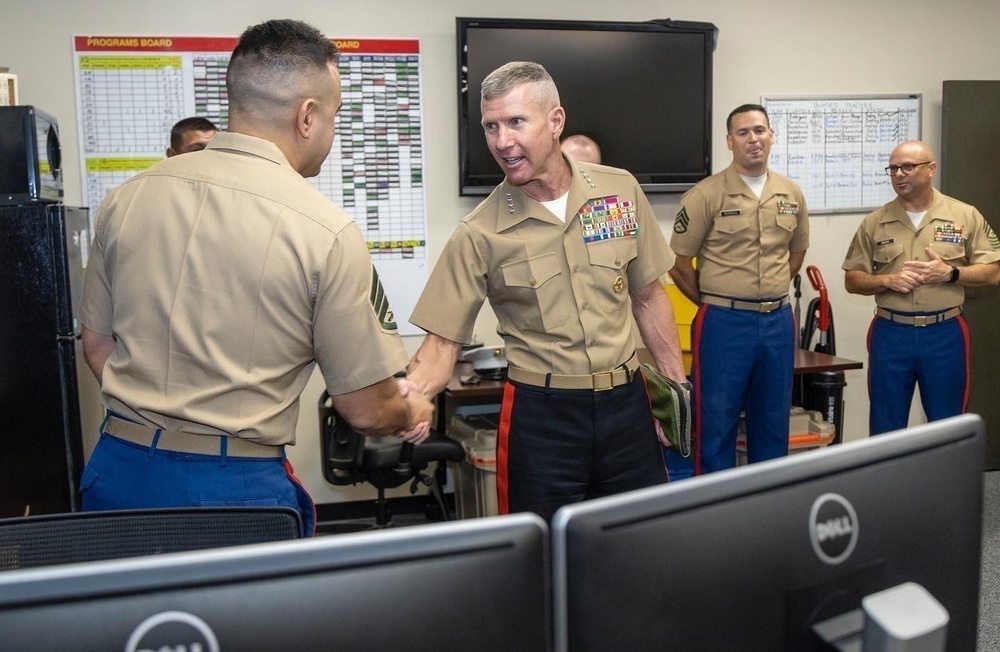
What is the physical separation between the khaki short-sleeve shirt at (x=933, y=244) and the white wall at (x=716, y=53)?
2.55 feet

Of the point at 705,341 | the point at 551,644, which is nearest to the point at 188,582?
the point at 551,644

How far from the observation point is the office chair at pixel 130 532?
1040 mm

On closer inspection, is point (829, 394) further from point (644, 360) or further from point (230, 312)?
point (230, 312)

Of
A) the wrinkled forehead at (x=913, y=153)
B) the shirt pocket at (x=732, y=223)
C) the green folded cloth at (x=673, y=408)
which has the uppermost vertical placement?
the wrinkled forehead at (x=913, y=153)

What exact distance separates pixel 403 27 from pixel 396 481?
2.17 meters

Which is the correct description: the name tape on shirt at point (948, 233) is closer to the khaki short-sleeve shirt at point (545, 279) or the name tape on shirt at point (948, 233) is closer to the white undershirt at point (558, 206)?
the khaki short-sleeve shirt at point (545, 279)

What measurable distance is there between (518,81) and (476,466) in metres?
1.80

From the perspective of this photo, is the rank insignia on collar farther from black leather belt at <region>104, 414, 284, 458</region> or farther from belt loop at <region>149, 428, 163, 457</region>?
belt loop at <region>149, 428, 163, 457</region>

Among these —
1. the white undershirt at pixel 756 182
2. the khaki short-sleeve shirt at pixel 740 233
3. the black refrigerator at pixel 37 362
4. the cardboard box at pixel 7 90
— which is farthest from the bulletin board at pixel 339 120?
the white undershirt at pixel 756 182

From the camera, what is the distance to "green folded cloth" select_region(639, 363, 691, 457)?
2.36 metres

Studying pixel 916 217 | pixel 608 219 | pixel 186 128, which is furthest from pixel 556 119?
pixel 916 217

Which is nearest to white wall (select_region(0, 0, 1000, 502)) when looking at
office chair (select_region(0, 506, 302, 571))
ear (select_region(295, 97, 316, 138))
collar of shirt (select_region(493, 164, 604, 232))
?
collar of shirt (select_region(493, 164, 604, 232))

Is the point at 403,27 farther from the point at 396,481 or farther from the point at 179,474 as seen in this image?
the point at 179,474

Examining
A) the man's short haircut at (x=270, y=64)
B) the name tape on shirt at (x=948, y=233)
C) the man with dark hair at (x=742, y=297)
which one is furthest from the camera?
the name tape on shirt at (x=948, y=233)
